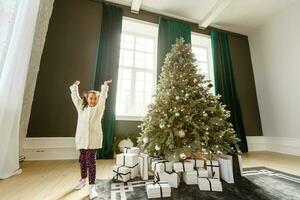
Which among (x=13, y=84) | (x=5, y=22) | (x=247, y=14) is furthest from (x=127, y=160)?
(x=247, y=14)

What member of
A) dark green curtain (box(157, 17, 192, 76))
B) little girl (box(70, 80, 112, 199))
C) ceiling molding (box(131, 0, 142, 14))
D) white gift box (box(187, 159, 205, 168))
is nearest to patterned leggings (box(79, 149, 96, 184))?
little girl (box(70, 80, 112, 199))

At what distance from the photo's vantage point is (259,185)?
1.49 m

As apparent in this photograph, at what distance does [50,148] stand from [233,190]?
259cm

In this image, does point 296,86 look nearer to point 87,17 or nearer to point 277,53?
point 277,53

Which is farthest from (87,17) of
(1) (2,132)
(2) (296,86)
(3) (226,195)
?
(2) (296,86)

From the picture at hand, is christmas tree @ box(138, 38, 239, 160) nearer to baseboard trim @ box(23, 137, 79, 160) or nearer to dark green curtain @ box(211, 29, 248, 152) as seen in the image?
baseboard trim @ box(23, 137, 79, 160)

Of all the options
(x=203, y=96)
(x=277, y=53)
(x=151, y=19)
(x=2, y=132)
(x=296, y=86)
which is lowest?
(x=2, y=132)

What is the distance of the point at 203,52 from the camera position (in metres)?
4.28

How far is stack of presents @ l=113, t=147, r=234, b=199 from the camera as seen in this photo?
145 centimetres

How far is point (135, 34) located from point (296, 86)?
140 inches

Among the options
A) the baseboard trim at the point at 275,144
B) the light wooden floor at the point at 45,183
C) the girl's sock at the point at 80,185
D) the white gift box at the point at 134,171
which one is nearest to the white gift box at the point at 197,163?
the white gift box at the point at 134,171

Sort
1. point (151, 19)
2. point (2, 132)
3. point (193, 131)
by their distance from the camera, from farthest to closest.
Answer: point (151, 19)
point (193, 131)
point (2, 132)

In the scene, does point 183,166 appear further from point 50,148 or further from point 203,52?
point 203,52

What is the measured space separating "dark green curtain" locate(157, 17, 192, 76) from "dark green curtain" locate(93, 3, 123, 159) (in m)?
0.87
